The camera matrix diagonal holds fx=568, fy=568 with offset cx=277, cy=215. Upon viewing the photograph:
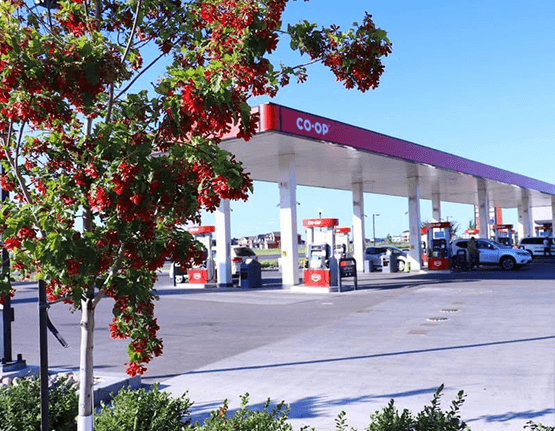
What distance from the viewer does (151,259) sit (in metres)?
3.84

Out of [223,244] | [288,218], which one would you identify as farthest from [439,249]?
[223,244]

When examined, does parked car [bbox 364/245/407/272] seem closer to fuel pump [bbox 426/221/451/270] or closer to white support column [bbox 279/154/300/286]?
fuel pump [bbox 426/221/451/270]

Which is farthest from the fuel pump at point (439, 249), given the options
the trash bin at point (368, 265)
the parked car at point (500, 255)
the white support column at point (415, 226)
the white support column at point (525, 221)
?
the white support column at point (525, 221)

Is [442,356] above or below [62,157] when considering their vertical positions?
below

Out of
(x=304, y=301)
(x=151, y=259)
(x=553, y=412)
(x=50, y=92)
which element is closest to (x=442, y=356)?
(x=553, y=412)

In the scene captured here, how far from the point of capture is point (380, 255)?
35.5 meters

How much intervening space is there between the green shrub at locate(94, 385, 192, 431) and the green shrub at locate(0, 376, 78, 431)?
530 mm

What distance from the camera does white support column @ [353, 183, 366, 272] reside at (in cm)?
3534

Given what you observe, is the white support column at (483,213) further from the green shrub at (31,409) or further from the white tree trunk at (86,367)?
the white tree trunk at (86,367)

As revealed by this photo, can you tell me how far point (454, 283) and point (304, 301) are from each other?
8.09 metres

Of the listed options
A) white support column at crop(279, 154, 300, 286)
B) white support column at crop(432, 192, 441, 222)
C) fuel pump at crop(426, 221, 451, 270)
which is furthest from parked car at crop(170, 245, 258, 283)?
white support column at crop(432, 192, 441, 222)

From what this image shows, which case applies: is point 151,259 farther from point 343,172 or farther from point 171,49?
A: point 343,172

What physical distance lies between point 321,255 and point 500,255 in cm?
1391

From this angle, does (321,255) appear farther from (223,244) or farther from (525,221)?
(525,221)
